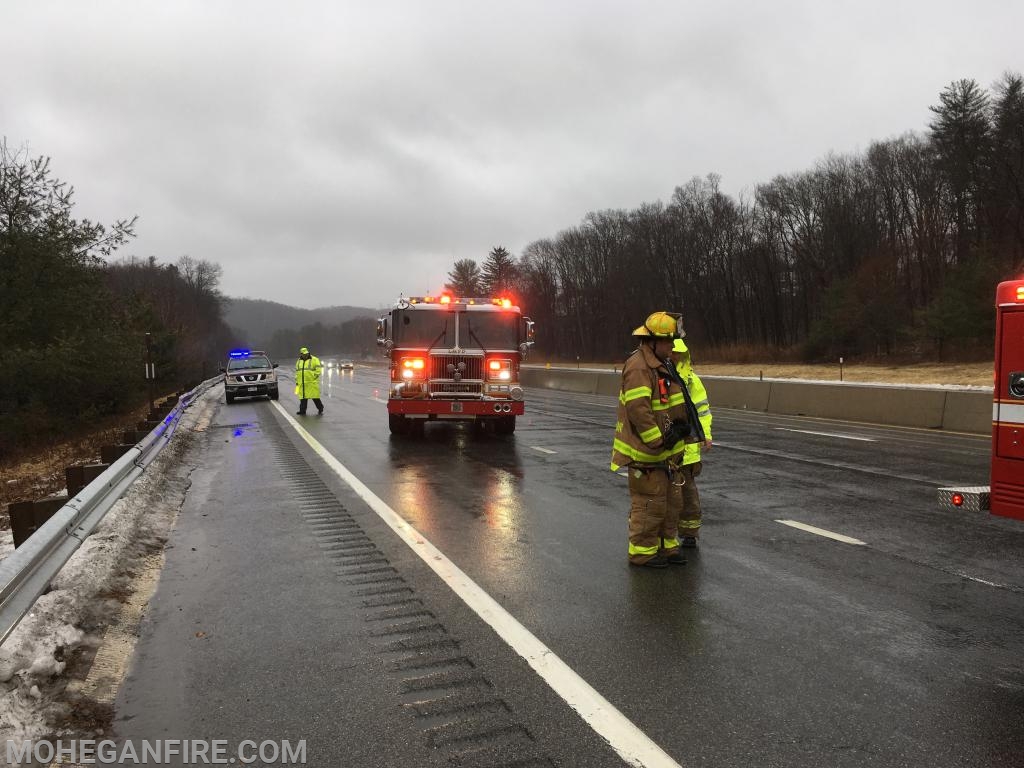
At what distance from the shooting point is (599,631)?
4.15 m

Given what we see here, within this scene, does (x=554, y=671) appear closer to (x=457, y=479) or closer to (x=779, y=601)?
(x=779, y=601)

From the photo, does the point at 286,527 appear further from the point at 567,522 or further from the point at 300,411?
the point at 300,411

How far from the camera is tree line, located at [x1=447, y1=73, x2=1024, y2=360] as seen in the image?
5138 cm

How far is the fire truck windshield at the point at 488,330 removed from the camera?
522 inches

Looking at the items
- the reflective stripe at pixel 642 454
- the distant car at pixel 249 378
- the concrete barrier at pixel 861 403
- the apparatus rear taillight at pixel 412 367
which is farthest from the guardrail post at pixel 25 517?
the distant car at pixel 249 378

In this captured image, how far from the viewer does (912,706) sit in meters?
3.24

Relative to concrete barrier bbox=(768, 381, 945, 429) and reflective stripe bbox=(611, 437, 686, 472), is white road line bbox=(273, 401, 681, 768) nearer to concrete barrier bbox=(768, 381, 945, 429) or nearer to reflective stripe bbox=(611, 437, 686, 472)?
reflective stripe bbox=(611, 437, 686, 472)

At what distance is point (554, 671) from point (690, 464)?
2.56 m

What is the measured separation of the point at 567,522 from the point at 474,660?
126 inches

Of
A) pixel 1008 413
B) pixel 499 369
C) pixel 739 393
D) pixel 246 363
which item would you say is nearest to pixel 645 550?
pixel 1008 413

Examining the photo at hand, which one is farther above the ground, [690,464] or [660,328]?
[660,328]

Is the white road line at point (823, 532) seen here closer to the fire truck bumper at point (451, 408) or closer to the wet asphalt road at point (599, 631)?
the wet asphalt road at point (599, 631)

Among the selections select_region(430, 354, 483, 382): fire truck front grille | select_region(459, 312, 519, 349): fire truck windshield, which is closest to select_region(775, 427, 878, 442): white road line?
select_region(459, 312, 519, 349): fire truck windshield

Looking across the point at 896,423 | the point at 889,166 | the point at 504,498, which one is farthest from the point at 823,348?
the point at 504,498
